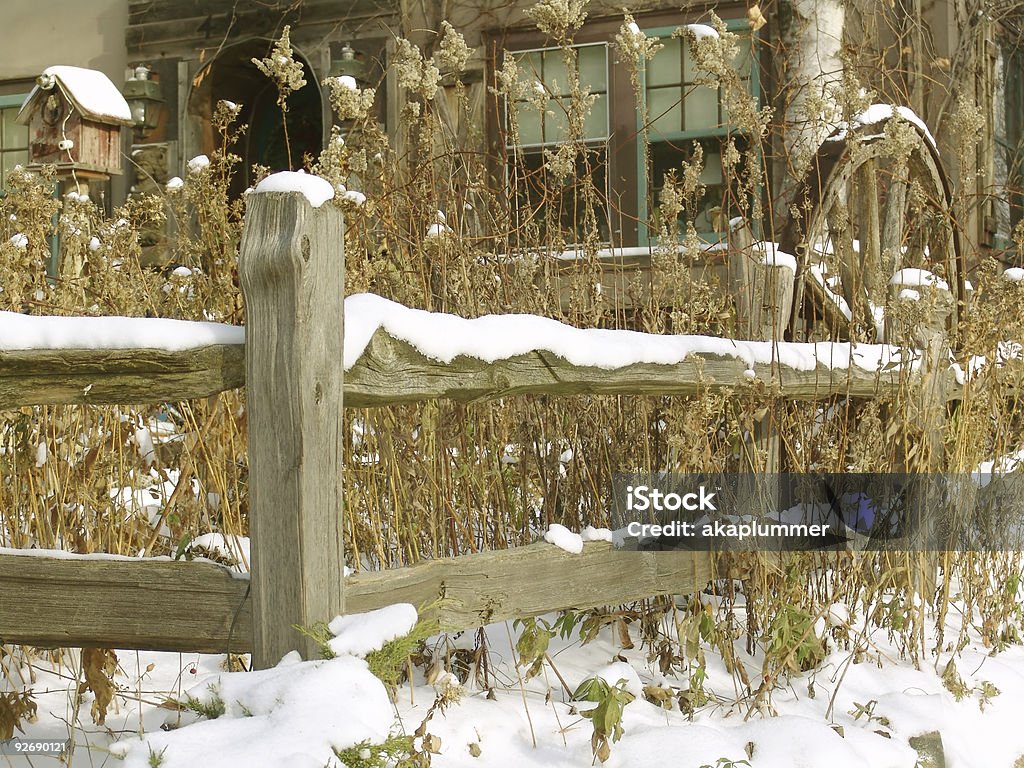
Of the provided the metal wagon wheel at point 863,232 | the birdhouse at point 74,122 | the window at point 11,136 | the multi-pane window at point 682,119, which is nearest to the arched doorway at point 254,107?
the window at point 11,136

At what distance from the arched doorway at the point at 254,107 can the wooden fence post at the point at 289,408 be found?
7.48 metres

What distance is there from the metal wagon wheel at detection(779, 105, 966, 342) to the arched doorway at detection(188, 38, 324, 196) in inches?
206

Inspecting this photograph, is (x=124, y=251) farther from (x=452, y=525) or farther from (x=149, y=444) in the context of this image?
(x=452, y=525)

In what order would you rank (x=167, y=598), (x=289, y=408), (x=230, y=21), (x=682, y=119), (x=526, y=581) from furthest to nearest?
(x=230, y=21)
(x=682, y=119)
(x=526, y=581)
(x=167, y=598)
(x=289, y=408)

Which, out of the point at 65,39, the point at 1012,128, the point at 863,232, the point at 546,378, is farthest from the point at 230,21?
the point at 546,378

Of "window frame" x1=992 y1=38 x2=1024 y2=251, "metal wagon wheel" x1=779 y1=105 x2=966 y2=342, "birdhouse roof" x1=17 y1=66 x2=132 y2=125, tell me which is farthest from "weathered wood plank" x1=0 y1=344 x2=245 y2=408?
"window frame" x1=992 y1=38 x2=1024 y2=251

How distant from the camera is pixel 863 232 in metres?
4.95

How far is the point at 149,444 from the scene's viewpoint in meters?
3.90

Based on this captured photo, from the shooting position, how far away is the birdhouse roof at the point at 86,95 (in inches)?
250

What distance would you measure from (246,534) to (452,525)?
552 millimetres

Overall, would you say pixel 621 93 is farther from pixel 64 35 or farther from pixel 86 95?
pixel 64 35

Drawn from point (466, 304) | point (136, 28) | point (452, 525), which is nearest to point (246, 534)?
point (452, 525)

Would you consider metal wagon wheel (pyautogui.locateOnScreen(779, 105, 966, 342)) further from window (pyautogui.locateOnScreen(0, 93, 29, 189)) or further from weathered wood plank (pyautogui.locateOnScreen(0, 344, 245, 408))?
window (pyautogui.locateOnScreen(0, 93, 29, 189))

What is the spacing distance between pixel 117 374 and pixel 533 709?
1.41 m
